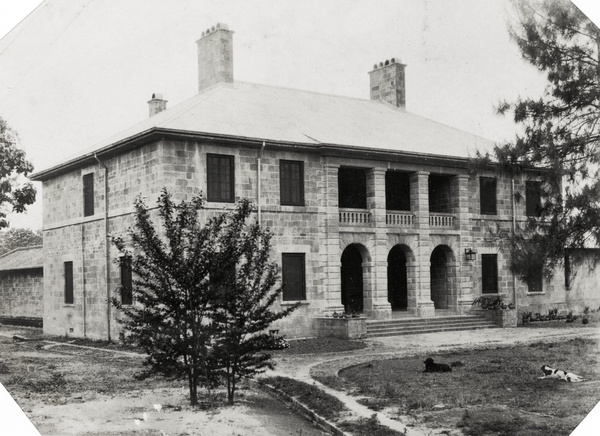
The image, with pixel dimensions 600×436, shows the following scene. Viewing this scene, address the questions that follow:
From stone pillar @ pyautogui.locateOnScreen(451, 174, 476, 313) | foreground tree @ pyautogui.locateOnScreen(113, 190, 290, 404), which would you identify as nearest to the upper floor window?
stone pillar @ pyautogui.locateOnScreen(451, 174, 476, 313)

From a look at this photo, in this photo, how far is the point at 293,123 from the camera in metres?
→ 21.5

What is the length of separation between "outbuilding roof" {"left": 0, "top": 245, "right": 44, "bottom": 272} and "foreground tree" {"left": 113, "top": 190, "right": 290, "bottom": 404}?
4543 mm

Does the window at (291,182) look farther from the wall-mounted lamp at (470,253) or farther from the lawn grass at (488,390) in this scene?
the wall-mounted lamp at (470,253)

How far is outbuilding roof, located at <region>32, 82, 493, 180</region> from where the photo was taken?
59.7 feet

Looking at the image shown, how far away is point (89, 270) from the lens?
19.2 m

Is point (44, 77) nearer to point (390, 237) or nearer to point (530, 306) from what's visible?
point (390, 237)

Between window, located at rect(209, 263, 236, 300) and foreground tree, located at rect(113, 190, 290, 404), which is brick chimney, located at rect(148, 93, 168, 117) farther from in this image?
window, located at rect(209, 263, 236, 300)

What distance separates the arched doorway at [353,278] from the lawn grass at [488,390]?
871 cm

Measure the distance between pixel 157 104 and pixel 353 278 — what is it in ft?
43.6

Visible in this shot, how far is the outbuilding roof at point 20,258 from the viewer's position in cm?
1611

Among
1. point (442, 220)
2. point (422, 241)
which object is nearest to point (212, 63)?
point (422, 241)

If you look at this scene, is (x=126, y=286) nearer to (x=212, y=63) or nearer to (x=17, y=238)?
(x=17, y=238)

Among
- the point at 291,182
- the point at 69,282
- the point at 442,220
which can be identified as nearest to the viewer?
the point at 69,282

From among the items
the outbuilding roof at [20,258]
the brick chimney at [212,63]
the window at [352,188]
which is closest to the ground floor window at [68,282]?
the outbuilding roof at [20,258]
